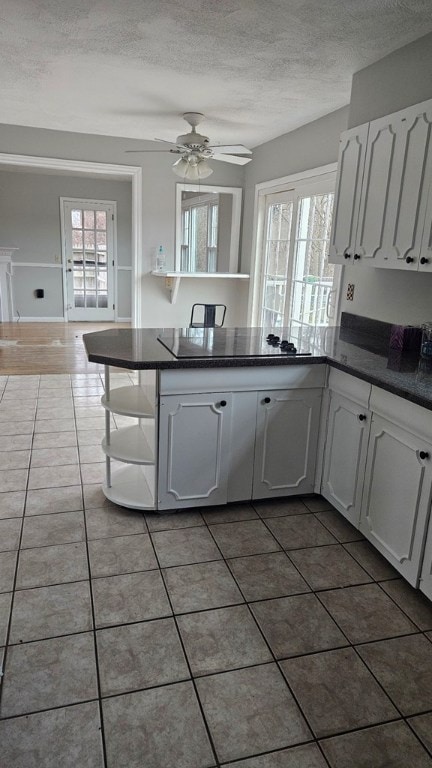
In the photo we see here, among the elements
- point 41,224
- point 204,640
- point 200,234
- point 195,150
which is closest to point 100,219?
point 41,224

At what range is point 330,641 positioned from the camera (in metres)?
1.86

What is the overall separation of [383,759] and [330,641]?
45 cm

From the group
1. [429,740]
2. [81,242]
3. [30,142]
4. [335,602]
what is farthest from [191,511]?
[81,242]

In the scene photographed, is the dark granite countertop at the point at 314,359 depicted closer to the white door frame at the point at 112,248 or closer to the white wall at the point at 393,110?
the white wall at the point at 393,110

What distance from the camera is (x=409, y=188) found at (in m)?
2.45

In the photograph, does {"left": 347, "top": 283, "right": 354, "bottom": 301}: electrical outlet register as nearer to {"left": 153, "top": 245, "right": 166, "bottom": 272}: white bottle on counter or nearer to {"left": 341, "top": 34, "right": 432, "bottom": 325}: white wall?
{"left": 341, "top": 34, "right": 432, "bottom": 325}: white wall

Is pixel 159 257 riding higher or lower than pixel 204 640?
higher

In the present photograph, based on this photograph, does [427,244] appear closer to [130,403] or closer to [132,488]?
[130,403]

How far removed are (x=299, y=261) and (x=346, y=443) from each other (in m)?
2.54

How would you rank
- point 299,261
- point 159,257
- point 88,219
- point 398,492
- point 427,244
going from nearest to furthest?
point 398,492
point 427,244
point 299,261
point 159,257
point 88,219

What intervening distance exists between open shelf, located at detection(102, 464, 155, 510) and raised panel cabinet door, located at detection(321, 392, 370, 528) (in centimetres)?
93

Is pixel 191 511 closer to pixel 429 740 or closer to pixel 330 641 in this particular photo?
pixel 330 641

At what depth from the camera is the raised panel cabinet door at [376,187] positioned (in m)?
2.58

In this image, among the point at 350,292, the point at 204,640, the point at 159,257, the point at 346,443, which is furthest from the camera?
the point at 159,257
